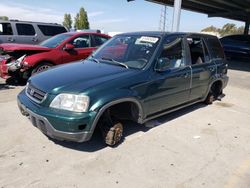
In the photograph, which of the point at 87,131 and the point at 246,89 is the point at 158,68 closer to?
the point at 87,131

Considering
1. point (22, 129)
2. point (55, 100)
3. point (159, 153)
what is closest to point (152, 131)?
point (159, 153)

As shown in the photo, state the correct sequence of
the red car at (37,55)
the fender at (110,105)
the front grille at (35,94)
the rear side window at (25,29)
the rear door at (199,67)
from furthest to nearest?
the rear side window at (25,29), the red car at (37,55), the rear door at (199,67), the front grille at (35,94), the fender at (110,105)

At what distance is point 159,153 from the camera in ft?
11.9

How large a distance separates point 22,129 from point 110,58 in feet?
6.24

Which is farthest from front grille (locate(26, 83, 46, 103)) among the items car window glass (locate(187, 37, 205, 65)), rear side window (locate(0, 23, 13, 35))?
rear side window (locate(0, 23, 13, 35))

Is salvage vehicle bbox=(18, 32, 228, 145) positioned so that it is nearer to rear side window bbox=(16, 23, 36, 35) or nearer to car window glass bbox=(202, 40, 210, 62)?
car window glass bbox=(202, 40, 210, 62)

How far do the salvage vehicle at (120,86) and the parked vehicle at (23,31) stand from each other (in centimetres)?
742

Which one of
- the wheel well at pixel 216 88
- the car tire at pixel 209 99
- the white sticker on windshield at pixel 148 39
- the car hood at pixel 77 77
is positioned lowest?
the car tire at pixel 209 99

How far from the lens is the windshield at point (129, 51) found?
13.4 feet

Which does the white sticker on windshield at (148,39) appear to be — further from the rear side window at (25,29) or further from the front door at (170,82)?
the rear side window at (25,29)

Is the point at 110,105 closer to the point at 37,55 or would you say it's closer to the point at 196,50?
the point at 196,50

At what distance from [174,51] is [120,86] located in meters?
1.55

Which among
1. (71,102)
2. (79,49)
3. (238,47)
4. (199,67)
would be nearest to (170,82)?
(199,67)

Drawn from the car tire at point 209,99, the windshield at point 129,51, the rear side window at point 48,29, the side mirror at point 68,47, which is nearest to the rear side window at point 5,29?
the rear side window at point 48,29
